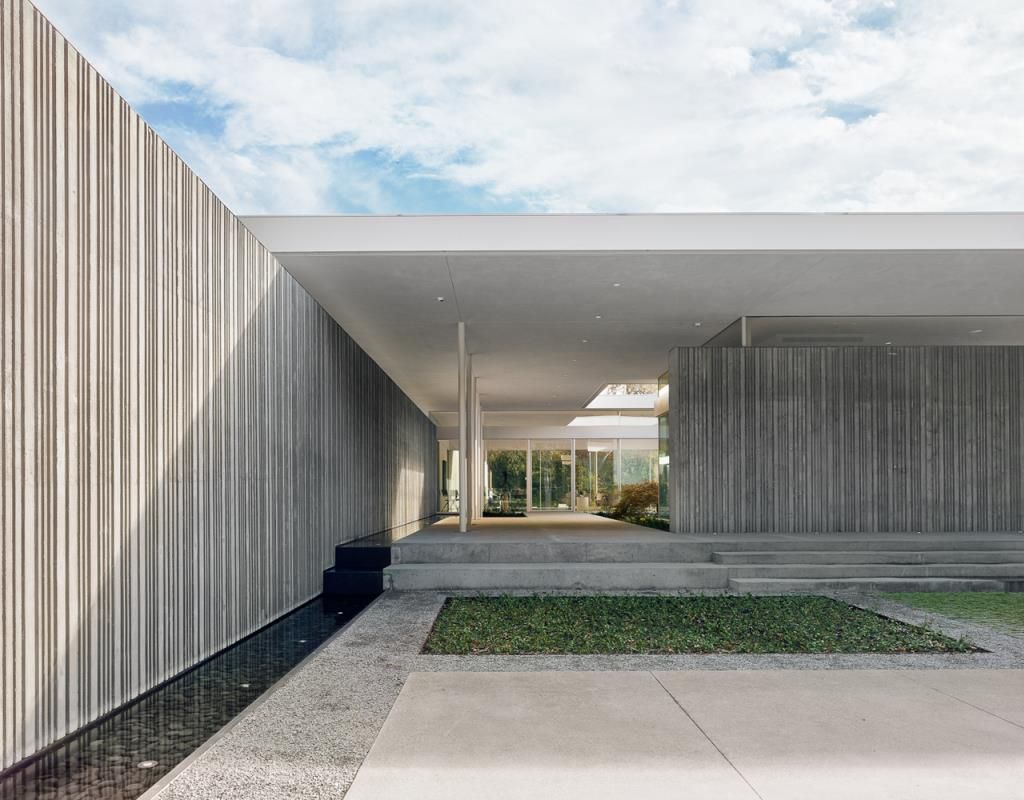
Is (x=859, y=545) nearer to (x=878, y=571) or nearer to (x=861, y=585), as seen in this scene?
(x=878, y=571)

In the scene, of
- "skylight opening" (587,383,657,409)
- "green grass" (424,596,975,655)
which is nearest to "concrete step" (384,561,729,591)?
"green grass" (424,596,975,655)

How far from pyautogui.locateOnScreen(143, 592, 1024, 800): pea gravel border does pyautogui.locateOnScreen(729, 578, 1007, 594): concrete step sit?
1.12m

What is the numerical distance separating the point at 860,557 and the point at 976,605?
1.70 m

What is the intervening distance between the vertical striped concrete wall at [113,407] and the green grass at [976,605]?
6.23 metres

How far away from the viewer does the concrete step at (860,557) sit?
9.60 meters

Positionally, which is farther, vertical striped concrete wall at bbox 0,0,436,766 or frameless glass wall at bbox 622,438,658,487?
frameless glass wall at bbox 622,438,658,487

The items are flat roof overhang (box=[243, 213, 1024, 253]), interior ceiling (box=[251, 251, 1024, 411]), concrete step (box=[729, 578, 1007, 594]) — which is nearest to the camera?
flat roof overhang (box=[243, 213, 1024, 253])

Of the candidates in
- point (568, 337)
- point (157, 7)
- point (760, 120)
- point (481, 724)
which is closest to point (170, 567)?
point (481, 724)

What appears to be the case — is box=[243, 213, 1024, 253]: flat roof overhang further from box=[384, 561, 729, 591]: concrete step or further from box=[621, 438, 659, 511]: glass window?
box=[621, 438, 659, 511]: glass window

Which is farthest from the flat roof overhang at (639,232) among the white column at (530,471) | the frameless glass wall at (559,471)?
the white column at (530,471)

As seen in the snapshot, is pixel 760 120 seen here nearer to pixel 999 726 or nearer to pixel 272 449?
pixel 272 449

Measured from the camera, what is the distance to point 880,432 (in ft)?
38.9

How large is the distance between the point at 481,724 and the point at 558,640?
7.60 ft

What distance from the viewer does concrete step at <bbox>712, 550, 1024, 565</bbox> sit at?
9.60 m
